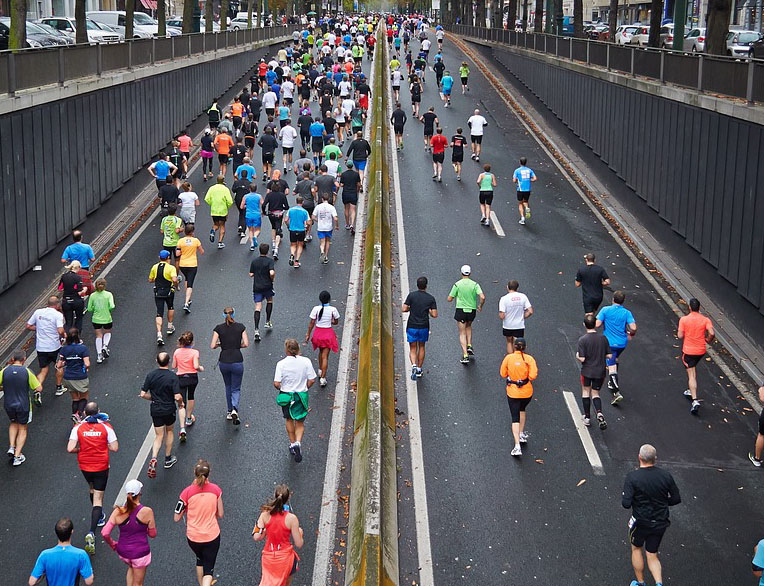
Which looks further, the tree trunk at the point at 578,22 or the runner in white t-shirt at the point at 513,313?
the tree trunk at the point at 578,22

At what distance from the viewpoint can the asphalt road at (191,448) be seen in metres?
11.4

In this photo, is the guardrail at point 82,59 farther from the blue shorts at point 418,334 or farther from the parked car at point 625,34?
the parked car at point 625,34

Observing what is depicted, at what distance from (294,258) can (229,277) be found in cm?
156

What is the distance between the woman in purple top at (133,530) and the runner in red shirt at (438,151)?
20.3m

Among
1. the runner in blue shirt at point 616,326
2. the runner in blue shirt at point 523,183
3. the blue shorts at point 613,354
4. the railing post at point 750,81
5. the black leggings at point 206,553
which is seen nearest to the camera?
the black leggings at point 206,553

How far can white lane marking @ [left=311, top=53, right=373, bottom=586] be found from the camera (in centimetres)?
1108

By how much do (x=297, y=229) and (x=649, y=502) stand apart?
1251 centimetres

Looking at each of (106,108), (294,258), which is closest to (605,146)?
(294,258)

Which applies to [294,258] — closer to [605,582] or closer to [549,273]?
[549,273]

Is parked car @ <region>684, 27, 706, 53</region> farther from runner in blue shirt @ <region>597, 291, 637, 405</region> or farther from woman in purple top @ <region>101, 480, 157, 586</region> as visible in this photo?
woman in purple top @ <region>101, 480, 157, 586</region>

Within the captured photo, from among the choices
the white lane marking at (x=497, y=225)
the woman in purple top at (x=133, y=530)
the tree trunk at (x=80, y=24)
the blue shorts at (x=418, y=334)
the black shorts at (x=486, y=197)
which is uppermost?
the tree trunk at (x=80, y=24)

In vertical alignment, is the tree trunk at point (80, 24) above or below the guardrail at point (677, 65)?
above

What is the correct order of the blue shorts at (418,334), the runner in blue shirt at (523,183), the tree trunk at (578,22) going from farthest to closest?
the tree trunk at (578,22), the runner in blue shirt at (523,183), the blue shorts at (418,334)

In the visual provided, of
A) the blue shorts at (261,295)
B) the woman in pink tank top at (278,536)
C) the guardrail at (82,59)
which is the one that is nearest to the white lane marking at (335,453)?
the woman in pink tank top at (278,536)
